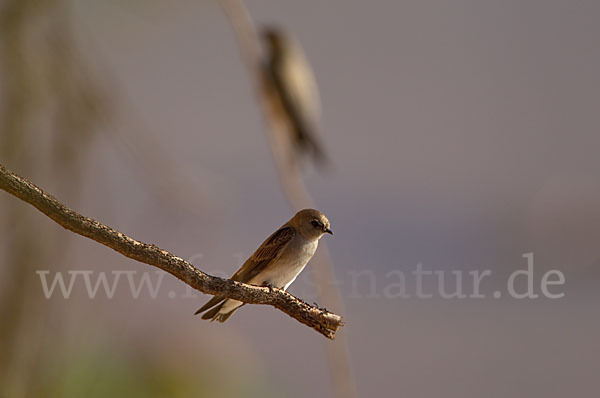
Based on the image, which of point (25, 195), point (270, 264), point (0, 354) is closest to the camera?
point (25, 195)

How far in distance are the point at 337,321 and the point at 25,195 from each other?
240 mm

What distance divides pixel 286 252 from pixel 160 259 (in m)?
0.45

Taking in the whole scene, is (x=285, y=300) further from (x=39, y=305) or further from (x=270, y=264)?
(x=39, y=305)

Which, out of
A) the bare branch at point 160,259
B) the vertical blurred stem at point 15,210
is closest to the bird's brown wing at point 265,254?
the bare branch at point 160,259

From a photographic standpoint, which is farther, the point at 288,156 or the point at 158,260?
the point at 288,156

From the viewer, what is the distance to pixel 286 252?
88cm

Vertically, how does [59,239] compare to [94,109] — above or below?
below

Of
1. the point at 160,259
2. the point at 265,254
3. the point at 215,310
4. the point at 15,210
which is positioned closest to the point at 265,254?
the point at 265,254

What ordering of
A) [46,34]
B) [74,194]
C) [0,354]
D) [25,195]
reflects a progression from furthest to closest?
[46,34] → [74,194] → [0,354] → [25,195]

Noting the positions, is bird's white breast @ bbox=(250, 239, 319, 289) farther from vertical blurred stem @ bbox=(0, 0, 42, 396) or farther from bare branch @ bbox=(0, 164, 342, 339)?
vertical blurred stem @ bbox=(0, 0, 42, 396)

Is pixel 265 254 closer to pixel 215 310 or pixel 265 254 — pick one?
pixel 265 254

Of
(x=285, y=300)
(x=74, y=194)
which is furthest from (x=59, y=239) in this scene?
(x=285, y=300)

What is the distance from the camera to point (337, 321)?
1.66ft

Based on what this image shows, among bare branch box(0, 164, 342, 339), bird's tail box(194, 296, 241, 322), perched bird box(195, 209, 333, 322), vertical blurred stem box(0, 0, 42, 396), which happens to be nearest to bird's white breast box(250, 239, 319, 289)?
perched bird box(195, 209, 333, 322)
